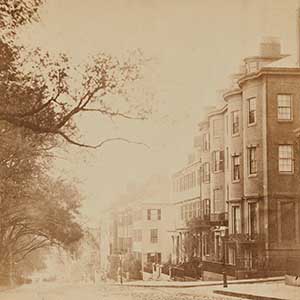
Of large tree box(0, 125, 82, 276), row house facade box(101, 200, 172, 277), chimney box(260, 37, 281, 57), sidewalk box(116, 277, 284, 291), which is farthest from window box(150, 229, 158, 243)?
chimney box(260, 37, 281, 57)

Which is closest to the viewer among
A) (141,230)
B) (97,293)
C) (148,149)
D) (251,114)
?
(97,293)

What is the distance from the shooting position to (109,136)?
6.94 meters

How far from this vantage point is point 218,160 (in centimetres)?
710

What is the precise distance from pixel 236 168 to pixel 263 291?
26.6 inches

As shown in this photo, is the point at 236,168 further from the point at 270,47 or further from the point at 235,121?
the point at 270,47

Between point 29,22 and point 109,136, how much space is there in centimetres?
72

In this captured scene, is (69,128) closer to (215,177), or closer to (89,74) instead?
(89,74)

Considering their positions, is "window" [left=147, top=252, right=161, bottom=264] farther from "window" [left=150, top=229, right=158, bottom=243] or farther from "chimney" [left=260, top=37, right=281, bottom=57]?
"chimney" [left=260, top=37, right=281, bottom=57]

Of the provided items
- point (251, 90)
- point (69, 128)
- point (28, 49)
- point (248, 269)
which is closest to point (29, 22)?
point (28, 49)

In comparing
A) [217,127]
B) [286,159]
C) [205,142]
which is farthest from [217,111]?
[286,159]

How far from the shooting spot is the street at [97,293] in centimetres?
682

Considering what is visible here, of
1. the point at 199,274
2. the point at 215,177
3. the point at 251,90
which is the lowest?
the point at 199,274

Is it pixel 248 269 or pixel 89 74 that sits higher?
pixel 89 74

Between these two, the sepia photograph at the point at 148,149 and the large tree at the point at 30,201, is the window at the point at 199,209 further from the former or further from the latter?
the large tree at the point at 30,201
